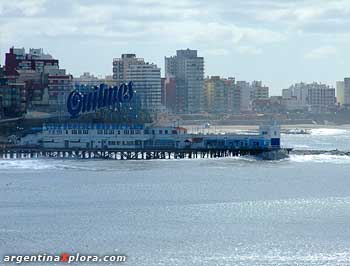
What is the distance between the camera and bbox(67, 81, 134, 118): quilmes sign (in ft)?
298

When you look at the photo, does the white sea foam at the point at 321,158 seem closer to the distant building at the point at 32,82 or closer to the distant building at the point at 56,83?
the distant building at the point at 32,82

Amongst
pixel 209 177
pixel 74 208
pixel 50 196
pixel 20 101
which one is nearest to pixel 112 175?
pixel 209 177

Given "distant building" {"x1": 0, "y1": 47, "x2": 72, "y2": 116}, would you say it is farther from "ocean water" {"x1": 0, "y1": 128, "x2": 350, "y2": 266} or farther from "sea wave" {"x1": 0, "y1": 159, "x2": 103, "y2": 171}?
"ocean water" {"x1": 0, "y1": 128, "x2": 350, "y2": 266}

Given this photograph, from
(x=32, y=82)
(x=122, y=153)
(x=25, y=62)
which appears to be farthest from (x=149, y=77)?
(x=122, y=153)

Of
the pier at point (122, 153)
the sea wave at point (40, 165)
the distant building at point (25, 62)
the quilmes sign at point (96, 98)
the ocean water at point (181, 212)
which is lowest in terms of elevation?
the ocean water at point (181, 212)

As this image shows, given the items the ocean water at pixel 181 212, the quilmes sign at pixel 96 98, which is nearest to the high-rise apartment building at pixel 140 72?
the quilmes sign at pixel 96 98

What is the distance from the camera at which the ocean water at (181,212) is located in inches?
1590

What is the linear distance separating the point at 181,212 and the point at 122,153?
34.3 m

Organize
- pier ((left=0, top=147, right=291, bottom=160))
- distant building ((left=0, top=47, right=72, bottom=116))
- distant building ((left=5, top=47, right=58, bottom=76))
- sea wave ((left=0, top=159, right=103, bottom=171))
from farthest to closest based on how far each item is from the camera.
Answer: distant building ((left=5, top=47, right=58, bottom=76)) → distant building ((left=0, top=47, right=72, bottom=116)) → pier ((left=0, top=147, right=291, bottom=160)) → sea wave ((left=0, top=159, right=103, bottom=171))

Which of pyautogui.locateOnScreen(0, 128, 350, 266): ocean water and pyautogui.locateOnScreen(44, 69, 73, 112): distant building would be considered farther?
pyautogui.locateOnScreen(44, 69, 73, 112): distant building

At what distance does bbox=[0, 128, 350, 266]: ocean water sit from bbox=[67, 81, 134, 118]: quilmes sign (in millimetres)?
13364

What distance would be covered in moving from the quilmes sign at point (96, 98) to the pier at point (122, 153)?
6.23m

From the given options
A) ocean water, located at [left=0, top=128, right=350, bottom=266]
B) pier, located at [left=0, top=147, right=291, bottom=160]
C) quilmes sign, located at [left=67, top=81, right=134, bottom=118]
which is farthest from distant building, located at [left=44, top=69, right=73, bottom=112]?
ocean water, located at [left=0, top=128, right=350, bottom=266]

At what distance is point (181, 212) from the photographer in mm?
50500
